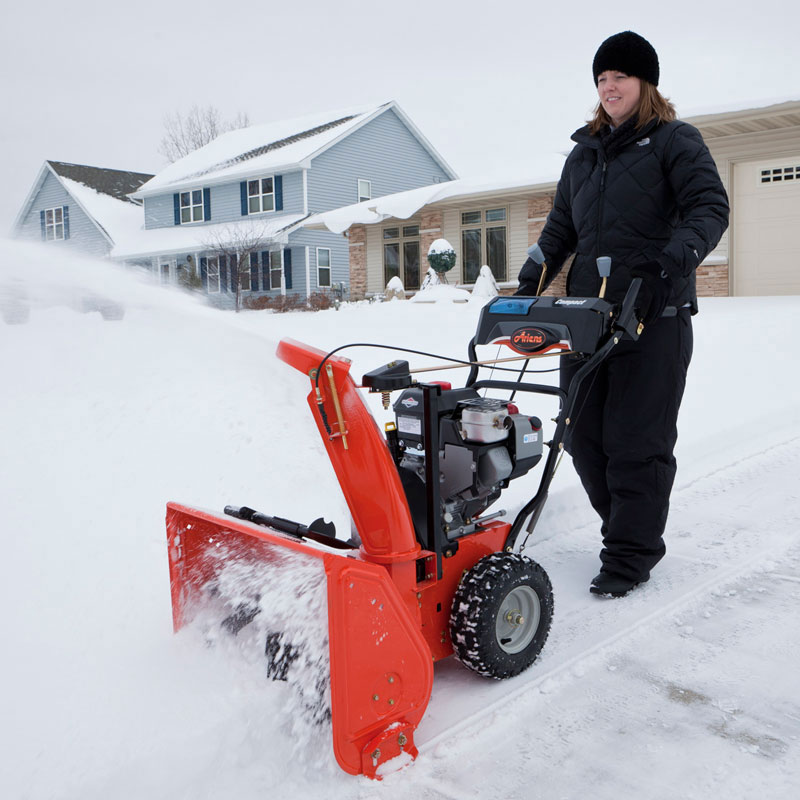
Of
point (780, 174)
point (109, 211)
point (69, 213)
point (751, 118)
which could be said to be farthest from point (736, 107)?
point (69, 213)

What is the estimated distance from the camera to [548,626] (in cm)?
256

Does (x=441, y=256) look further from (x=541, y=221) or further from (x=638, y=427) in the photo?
(x=638, y=427)

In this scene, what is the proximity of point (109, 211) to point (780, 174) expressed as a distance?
69.7 ft

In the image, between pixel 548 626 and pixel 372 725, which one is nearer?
pixel 372 725

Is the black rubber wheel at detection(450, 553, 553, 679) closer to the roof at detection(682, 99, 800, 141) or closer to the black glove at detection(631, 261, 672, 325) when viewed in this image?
the black glove at detection(631, 261, 672, 325)

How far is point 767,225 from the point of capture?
13633mm

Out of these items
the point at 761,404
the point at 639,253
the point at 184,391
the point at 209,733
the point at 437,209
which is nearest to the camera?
the point at 209,733

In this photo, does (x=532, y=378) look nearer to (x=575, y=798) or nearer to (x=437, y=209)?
(x=575, y=798)

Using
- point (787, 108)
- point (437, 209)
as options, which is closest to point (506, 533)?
point (787, 108)

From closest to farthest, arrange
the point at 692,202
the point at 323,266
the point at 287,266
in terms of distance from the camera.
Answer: the point at 692,202 → the point at 287,266 → the point at 323,266

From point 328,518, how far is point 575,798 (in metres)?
2.14

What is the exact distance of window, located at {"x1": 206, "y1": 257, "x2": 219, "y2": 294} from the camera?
22.2 m

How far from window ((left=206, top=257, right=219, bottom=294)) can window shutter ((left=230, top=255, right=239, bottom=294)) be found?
0.60 metres

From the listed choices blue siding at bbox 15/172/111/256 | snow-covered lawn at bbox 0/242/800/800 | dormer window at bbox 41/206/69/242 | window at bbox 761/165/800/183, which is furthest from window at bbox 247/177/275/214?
snow-covered lawn at bbox 0/242/800/800
